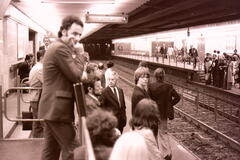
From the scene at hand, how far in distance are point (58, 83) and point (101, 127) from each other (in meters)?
1.01

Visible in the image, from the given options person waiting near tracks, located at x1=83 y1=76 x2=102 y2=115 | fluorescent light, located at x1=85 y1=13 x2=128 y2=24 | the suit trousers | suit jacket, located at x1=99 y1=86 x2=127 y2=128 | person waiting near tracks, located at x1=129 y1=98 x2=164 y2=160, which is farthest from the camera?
fluorescent light, located at x1=85 y1=13 x2=128 y2=24

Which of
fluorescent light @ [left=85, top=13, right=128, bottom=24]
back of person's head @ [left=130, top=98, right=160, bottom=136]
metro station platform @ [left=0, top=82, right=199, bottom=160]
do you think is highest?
fluorescent light @ [left=85, top=13, right=128, bottom=24]

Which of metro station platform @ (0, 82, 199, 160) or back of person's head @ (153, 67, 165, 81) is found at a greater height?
back of person's head @ (153, 67, 165, 81)

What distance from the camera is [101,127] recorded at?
2.74 metres

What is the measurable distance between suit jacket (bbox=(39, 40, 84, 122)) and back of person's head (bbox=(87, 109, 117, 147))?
0.82 meters

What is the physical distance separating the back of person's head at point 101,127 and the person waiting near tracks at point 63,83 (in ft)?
2.69

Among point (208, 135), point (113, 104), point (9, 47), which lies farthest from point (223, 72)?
point (113, 104)

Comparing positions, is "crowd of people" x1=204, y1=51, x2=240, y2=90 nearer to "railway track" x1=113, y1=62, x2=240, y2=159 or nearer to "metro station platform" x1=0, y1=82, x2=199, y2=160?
"railway track" x1=113, y1=62, x2=240, y2=159

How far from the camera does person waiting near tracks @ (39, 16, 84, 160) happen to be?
11.6ft

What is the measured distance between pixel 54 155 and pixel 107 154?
1.27m

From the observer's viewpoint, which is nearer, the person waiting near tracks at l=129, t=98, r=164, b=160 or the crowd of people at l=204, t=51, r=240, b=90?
the person waiting near tracks at l=129, t=98, r=164, b=160

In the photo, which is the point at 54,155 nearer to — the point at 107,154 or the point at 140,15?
the point at 107,154

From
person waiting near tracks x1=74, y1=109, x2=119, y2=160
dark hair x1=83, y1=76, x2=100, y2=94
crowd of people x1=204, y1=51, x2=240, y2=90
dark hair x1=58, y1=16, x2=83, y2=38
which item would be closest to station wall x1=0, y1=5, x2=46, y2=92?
dark hair x1=83, y1=76, x2=100, y2=94

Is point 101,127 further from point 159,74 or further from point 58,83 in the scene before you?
point 159,74
